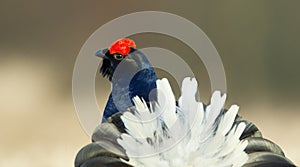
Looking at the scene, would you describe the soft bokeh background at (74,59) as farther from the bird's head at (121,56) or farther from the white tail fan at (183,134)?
the white tail fan at (183,134)

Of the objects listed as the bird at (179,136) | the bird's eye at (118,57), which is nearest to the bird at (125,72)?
the bird's eye at (118,57)

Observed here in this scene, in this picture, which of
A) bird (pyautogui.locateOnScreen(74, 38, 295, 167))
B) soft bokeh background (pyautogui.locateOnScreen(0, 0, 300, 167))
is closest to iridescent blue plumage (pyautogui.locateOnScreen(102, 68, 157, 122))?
bird (pyautogui.locateOnScreen(74, 38, 295, 167))

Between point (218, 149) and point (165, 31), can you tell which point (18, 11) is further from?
point (218, 149)

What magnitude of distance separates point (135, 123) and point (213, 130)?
0.11 meters

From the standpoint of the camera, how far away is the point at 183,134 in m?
0.60

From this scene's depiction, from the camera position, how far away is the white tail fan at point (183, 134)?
0.58 m

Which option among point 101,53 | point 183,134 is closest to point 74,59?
point 101,53

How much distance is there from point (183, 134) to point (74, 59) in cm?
61

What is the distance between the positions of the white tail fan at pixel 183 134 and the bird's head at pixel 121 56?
0.72ft

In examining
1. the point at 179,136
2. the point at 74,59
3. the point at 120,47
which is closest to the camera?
the point at 179,136

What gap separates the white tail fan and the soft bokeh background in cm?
47

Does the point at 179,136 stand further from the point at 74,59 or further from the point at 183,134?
the point at 74,59

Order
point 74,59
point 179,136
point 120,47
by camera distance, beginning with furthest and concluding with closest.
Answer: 1. point 74,59
2. point 120,47
3. point 179,136

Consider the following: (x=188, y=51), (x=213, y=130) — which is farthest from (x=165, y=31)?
(x=213, y=130)
